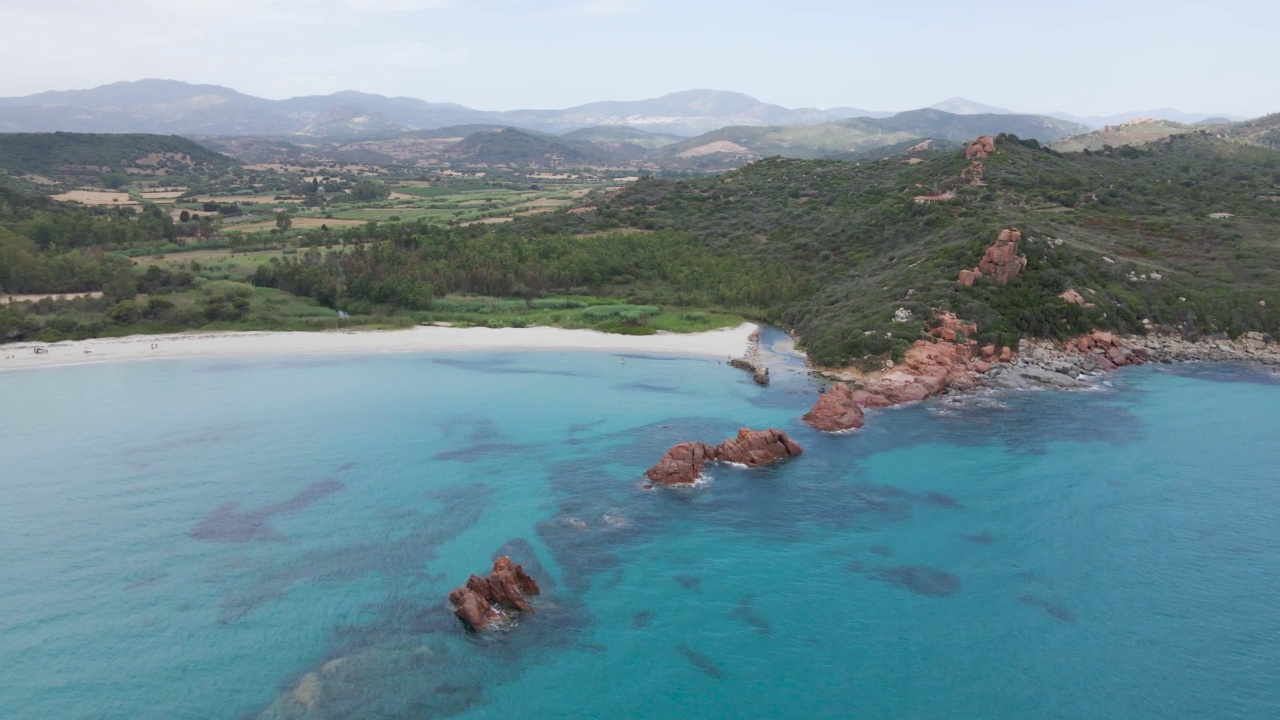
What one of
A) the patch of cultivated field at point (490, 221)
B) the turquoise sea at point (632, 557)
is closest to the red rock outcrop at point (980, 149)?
the turquoise sea at point (632, 557)

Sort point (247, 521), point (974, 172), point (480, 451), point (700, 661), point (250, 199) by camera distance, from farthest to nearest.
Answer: point (250, 199) → point (974, 172) → point (480, 451) → point (247, 521) → point (700, 661)

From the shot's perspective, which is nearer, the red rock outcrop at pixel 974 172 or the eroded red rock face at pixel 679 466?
the eroded red rock face at pixel 679 466

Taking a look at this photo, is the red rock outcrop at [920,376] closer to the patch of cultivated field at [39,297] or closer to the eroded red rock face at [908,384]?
the eroded red rock face at [908,384]

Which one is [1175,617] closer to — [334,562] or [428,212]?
[334,562]

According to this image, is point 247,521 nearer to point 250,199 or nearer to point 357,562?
point 357,562

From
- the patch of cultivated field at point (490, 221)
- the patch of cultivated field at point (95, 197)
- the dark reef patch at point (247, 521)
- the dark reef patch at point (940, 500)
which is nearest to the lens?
the dark reef patch at point (247, 521)

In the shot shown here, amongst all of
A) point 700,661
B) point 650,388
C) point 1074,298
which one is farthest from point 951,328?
point 700,661

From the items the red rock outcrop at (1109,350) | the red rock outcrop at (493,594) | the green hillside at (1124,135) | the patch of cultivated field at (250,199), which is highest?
the green hillside at (1124,135)
